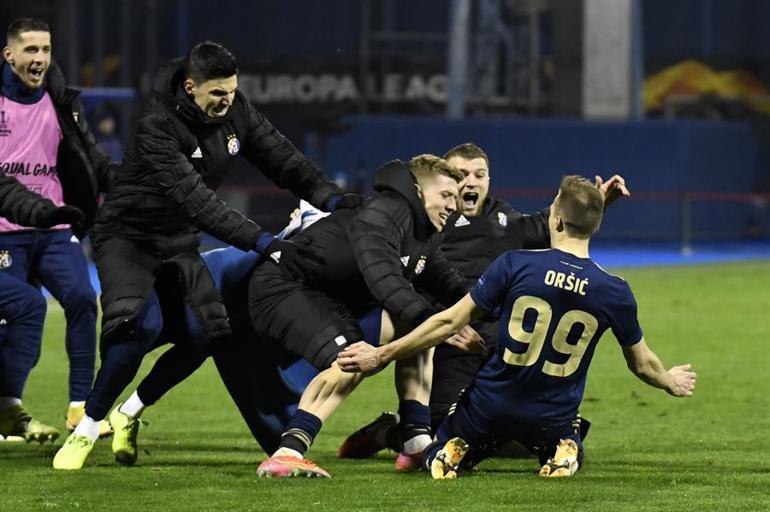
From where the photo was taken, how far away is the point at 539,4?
115 feet

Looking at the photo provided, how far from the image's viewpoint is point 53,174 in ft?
31.7

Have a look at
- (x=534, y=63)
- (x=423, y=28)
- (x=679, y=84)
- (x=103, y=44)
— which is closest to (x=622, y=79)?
(x=534, y=63)

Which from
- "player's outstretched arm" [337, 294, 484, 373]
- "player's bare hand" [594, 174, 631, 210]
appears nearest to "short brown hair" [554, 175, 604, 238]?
"player's outstretched arm" [337, 294, 484, 373]

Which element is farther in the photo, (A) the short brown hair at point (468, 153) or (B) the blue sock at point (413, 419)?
(A) the short brown hair at point (468, 153)

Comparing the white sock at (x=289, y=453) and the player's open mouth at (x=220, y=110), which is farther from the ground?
the player's open mouth at (x=220, y=110)

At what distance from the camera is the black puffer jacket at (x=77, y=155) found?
31.4ft

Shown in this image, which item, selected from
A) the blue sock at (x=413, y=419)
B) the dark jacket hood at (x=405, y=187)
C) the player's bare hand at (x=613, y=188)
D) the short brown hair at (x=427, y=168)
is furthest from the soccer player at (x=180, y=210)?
the player's bare hand at (x=613, y=188)

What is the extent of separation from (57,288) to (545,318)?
10.3 ft

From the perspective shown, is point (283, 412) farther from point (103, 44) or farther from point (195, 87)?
point (103, 44)

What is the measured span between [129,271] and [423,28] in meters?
32.1

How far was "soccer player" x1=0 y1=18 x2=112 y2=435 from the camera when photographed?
9492 millimetres

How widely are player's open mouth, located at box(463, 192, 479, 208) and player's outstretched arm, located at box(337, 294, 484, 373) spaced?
1.74 metres

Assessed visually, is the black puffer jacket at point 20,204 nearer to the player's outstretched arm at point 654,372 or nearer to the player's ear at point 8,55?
the player's ear at point 8,55

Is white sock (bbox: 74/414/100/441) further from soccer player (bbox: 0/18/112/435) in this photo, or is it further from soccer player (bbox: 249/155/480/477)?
soccer player (bbox: 249/155/480/477)
